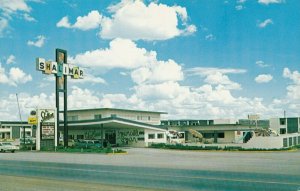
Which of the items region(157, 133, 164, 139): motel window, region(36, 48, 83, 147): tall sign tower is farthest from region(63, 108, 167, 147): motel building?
region(36, 48, 83, 147): tall sign tower

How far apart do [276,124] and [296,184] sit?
89.9m

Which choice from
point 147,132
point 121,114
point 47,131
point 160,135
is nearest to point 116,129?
point 121,114

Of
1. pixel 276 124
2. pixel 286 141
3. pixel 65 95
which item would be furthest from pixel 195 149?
pixel 276 124

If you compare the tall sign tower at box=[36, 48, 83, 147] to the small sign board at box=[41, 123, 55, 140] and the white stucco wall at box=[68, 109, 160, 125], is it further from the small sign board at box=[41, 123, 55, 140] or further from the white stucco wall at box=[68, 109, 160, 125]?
the white stucco wall at box=[68, 109, 160, 125]

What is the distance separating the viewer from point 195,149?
50.7 metres

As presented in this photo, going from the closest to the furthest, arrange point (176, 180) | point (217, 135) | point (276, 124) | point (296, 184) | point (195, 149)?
point (296, 184) → point (176, 180) → point (195, 149) → point (217, 135) → point (276, 124)

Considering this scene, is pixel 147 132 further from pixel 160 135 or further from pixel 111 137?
pixel 111 137

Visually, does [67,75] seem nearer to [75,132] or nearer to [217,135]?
[75,132]

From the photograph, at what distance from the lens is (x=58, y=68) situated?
54.7 metres

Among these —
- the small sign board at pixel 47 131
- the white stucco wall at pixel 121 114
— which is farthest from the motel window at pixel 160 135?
the small sign board at pixel 47 131

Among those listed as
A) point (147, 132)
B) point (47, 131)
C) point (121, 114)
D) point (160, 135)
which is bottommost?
point (160, 135)

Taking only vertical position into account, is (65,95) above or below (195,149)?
above

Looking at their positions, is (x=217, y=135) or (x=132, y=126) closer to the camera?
(x=132, y=126)

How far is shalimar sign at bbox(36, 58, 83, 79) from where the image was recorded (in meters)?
52.1
